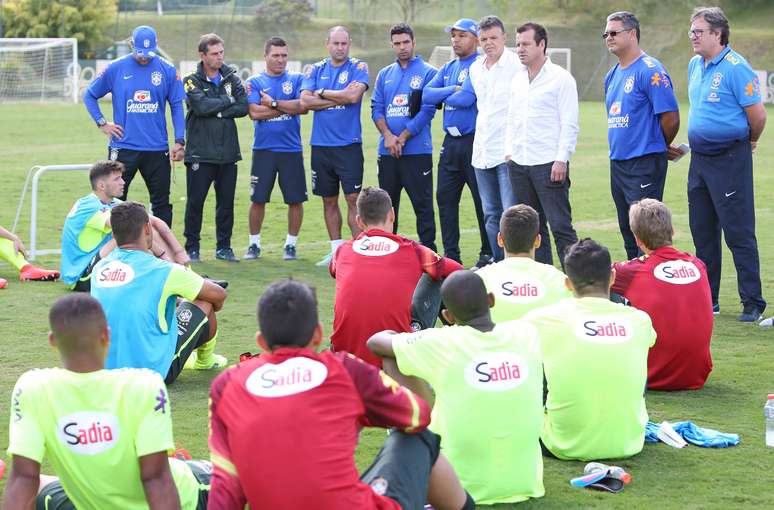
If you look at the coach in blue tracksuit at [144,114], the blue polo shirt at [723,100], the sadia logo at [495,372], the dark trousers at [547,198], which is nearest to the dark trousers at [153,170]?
the coach in blue tracksuit at [144,114]

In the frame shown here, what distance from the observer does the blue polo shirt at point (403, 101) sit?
12297 millimetres

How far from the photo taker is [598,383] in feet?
18.8

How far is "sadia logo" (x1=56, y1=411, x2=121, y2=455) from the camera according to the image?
422cm

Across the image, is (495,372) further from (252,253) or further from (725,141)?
(252,253)

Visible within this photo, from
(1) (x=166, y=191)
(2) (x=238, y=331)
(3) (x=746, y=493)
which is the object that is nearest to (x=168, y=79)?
(1) (x=166, y=191)

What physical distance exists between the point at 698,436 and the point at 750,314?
3.52m

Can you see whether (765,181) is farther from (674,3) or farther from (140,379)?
(674,3)

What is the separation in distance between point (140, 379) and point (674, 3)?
7015 centimetres

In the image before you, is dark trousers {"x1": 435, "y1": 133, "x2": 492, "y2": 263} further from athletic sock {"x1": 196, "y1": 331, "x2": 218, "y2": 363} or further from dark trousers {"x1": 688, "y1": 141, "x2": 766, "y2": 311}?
athletic sock {"x1": 196, "y1": 331, "x2": 218, "y2": 363}

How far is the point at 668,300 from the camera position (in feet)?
23.7

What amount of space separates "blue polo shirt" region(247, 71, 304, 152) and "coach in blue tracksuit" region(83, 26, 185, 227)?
0.85 meters

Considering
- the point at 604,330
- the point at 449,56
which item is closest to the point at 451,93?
the point at 604,330

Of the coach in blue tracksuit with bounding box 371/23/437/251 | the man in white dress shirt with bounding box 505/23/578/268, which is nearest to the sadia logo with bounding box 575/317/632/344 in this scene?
the man in white dress shirt with bounding box 505/23/578/268

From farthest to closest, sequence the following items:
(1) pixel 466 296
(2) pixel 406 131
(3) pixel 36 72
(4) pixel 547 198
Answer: (3) pixel 36 72 < (2) pixel 406 131 < (4) pixel 547 198 < (1) pixel 466 296
